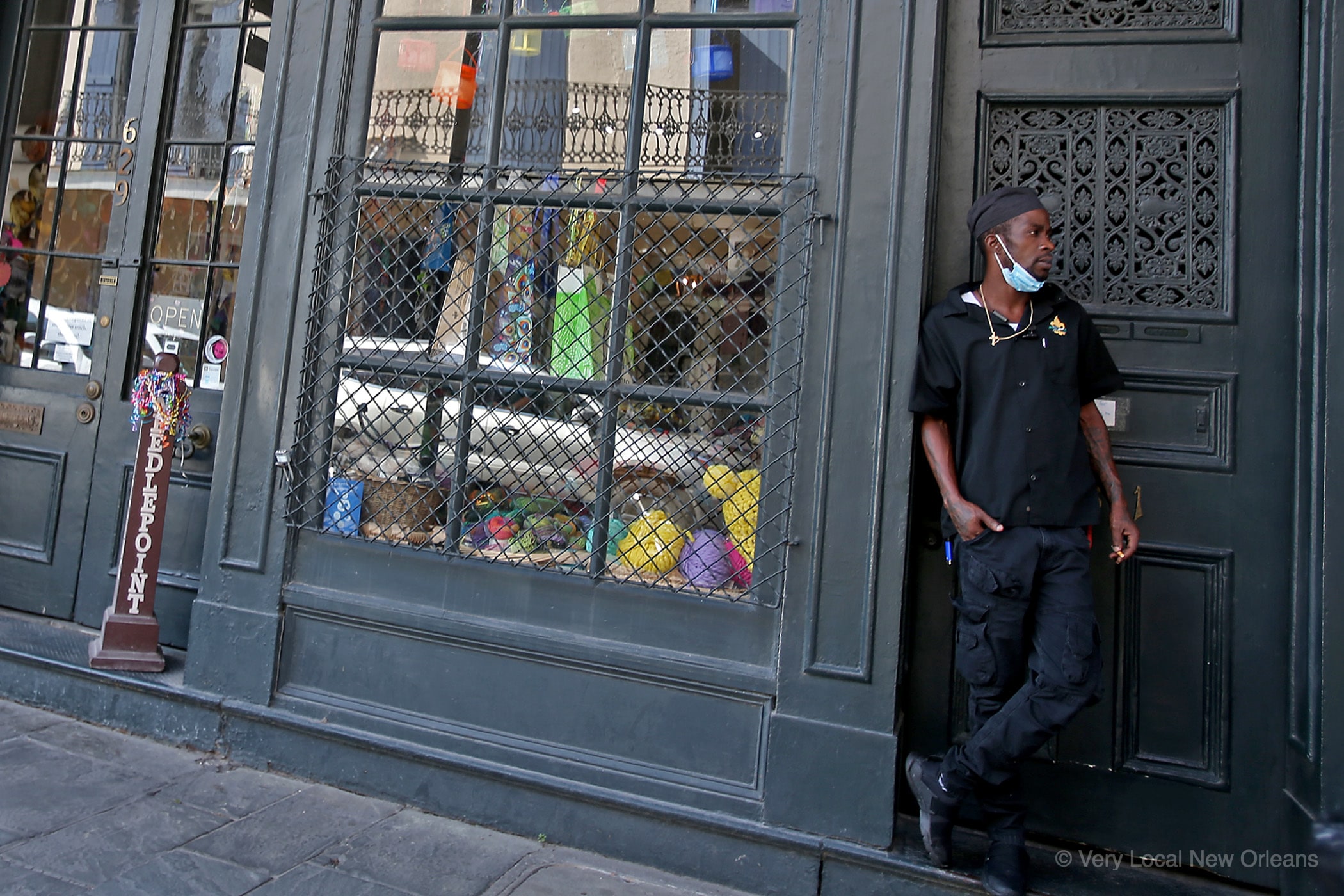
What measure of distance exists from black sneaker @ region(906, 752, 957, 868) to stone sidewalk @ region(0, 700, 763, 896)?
0.62m

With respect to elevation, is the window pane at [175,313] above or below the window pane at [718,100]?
below

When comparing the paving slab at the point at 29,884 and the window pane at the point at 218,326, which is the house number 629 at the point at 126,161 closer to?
the window pane at the point at 218,326

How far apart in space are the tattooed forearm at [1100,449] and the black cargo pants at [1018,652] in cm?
22

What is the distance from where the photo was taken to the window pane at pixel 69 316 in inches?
169

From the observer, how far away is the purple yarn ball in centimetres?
300

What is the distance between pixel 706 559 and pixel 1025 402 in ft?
3.74

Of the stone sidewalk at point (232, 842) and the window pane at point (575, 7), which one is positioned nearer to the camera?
the stone sidewalk at point (232, 842)

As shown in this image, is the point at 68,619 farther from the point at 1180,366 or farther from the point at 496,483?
the point at 1180,366

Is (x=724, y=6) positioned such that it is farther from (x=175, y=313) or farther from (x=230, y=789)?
(x=230, y=789)

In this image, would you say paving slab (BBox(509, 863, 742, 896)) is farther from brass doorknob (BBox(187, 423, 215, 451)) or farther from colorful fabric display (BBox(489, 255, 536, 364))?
brass doorknob (BBox(187, 423, 215, 451))

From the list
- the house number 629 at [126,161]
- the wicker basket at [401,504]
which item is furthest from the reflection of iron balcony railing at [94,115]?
A: the wicker basket at [401,504]

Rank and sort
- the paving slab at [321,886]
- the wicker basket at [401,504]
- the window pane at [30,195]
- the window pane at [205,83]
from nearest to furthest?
the paving slab at [321,886] < the wicker basket at [401,504] < the window pane at [205,83] < the window pane at [30,195]

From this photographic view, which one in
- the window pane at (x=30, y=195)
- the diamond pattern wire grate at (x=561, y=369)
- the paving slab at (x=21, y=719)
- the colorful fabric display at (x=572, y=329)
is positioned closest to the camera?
the diamond pattern wire grate at (x=561, y=369)

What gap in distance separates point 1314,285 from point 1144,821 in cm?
173
